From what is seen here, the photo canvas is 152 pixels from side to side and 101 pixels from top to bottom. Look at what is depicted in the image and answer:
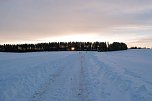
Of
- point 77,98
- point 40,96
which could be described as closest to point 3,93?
point 40,96

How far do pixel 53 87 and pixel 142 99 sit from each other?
16.8ft

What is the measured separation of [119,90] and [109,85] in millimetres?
1877

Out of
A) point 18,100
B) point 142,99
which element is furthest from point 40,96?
point 142,99

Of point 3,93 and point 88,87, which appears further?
point 88,87

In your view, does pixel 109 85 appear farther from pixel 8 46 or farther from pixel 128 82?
pixel 8 46

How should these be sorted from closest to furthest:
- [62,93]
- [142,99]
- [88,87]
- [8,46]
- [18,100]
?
[142,99]
[18,100]
[62,93]
[88,87]
[8,46]

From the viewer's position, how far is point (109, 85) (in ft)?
52.5

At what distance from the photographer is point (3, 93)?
14117 mm

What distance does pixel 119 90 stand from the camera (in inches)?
556

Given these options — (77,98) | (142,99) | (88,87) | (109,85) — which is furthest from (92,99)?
(109,85)

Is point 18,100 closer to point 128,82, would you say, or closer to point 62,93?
point 62,93

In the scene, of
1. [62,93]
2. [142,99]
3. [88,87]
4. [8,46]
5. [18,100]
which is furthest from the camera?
[8,46]

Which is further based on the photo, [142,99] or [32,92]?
[32,92]

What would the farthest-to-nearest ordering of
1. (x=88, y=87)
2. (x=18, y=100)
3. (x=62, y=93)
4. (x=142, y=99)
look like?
(x=88, y=87), (x=62, y=93), (x=18, y=100), (x=142, y=99)
